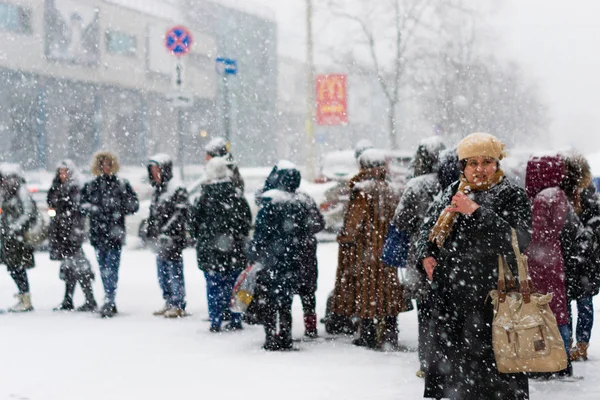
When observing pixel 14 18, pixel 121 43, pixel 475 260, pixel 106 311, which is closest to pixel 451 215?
pixel 475 260

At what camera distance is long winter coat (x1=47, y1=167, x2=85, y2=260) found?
9867mm

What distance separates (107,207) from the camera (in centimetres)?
945

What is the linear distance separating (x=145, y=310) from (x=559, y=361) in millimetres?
6564

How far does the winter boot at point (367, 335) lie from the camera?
7.55 m

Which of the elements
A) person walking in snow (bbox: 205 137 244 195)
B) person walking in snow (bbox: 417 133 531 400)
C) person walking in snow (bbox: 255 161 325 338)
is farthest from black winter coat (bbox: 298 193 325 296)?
person walking in snow (bbox: 417 133 531 400)

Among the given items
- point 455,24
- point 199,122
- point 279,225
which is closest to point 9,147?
point 199,122

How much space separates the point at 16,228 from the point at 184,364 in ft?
12.6

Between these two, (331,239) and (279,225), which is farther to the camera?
(331,239)

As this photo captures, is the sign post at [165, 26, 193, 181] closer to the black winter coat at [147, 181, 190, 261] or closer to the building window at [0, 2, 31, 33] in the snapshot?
the black winter coat at [147, 181, 190, 261]

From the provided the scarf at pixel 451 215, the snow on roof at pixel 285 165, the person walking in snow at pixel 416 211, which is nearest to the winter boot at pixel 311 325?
the snow on roof at pixel 285 165

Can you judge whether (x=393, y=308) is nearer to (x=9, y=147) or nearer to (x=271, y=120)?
(x=9, y=147)

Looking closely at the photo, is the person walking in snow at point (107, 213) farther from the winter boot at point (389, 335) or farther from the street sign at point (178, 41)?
the street sign at point (178, 41)

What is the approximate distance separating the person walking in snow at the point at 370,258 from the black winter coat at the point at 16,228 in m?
4.19

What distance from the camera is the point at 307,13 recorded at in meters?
28.6
